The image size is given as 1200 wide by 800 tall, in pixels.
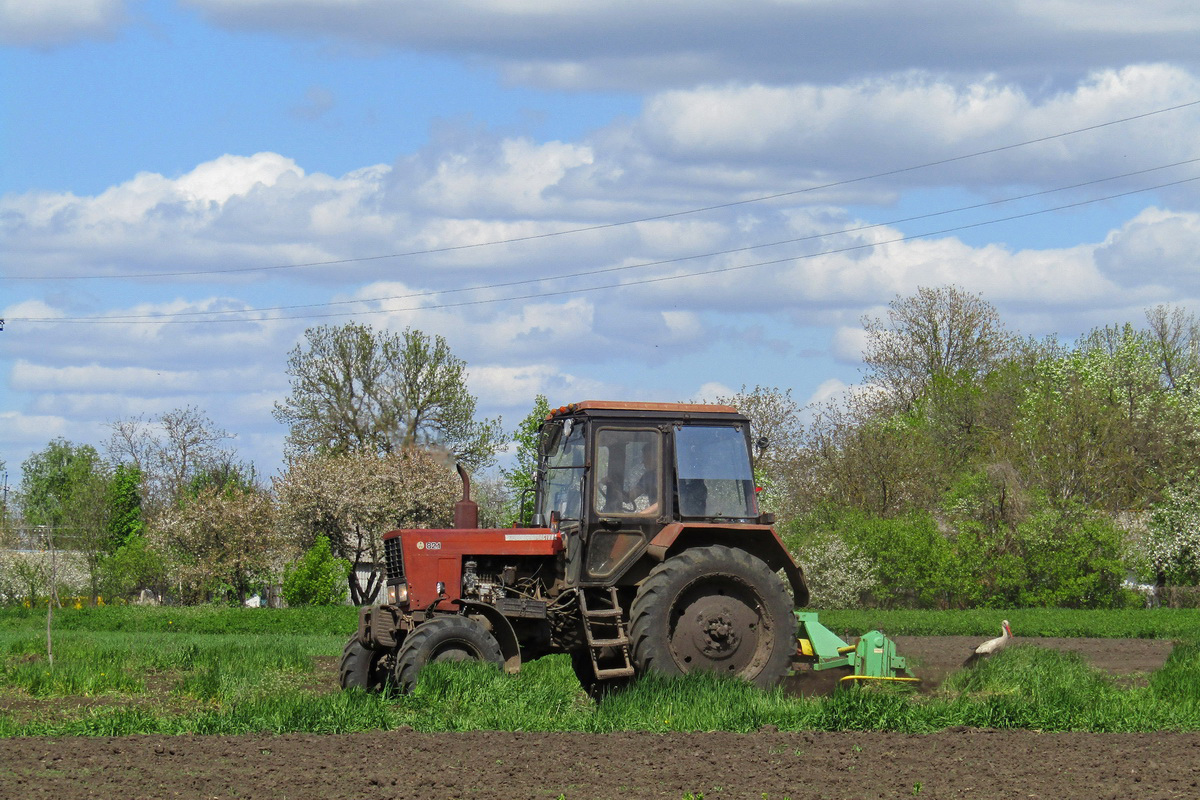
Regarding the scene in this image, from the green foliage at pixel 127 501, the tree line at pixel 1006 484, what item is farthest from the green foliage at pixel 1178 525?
the green foliage at pixel 127 501

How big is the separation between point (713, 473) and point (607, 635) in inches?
69.7

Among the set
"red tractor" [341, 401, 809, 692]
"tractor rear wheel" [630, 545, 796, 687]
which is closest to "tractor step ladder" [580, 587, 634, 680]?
"red tractor" [341, 401, 809, 692]

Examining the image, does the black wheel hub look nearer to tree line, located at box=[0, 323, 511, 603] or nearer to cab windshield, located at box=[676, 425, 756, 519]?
cab windshield, located at box=[676, 425, 756, 519]

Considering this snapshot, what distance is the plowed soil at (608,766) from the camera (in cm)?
736

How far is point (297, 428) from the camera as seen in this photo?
4816 cm

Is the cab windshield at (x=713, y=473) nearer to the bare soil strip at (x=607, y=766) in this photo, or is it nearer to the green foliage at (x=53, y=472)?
the bare soil strip at (x=607, y=766)

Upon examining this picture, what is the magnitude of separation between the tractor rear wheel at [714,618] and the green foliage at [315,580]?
980 inches

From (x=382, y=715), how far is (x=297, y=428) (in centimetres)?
3992

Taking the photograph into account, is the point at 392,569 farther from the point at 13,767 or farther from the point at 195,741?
the point at 13,767

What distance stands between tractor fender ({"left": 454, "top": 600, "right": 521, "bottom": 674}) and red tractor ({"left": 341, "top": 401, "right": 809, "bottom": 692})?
0.05ft

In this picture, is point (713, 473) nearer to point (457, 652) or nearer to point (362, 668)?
point (457, 652)

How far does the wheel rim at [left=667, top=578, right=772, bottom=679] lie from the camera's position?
36.7ft

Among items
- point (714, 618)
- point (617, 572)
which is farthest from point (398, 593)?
point (714, 618)

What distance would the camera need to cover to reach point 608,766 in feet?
26.5
